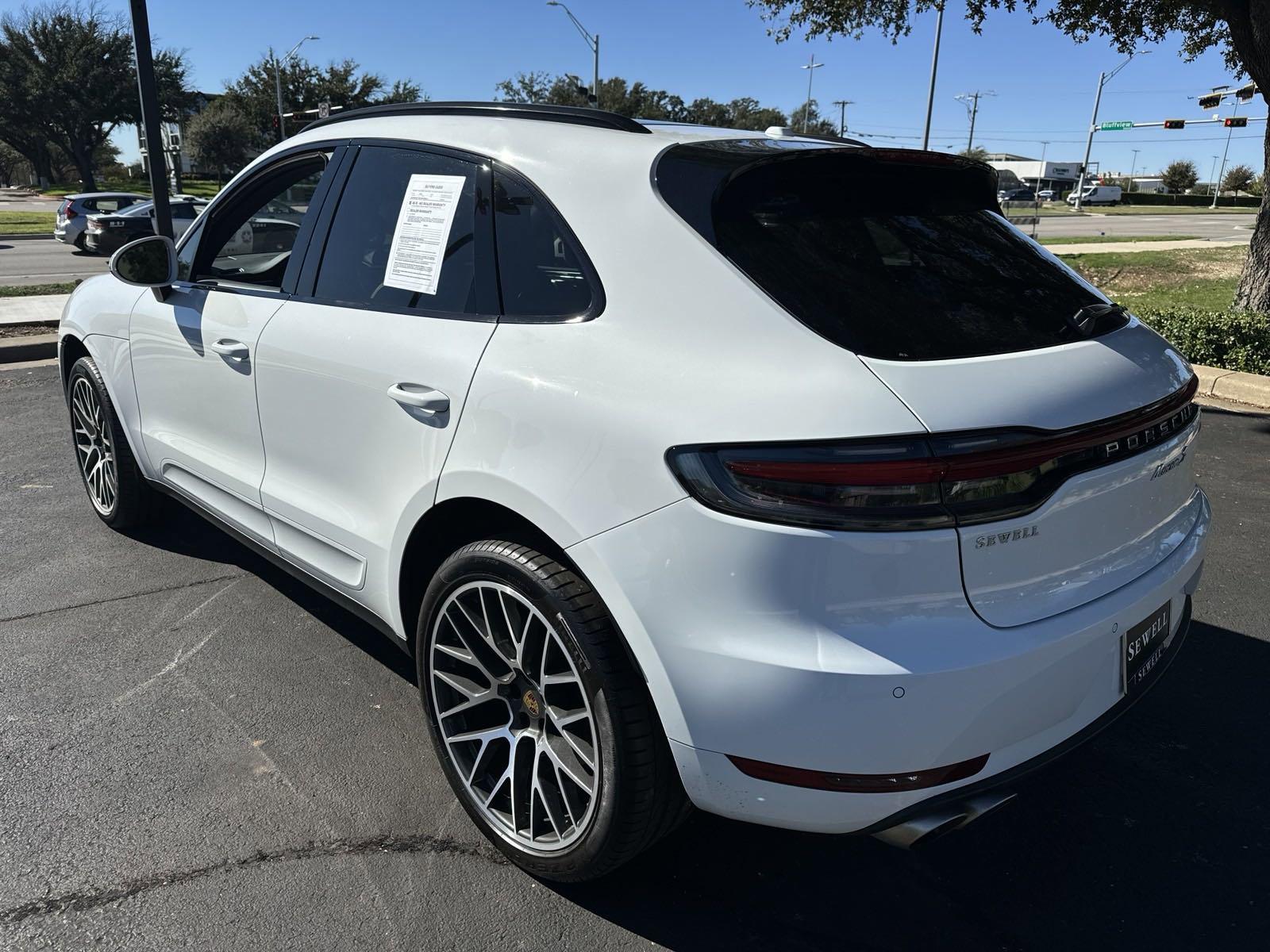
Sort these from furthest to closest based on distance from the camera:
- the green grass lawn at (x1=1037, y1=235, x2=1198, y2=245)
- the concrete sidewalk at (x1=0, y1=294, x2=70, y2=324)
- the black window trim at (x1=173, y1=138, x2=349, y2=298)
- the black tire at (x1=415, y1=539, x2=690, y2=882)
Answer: the green grass lawn at (x1=1037, y1=235, x2=1198, y2=245) → the concrete sidewalk at (x1=0, y1=294, x2=70, y2=324) → the black window trim at (x1=173, y1=138, x2=349, y2=298) → the black tire at (x1=415, y1=539, x2=690, y2=882)

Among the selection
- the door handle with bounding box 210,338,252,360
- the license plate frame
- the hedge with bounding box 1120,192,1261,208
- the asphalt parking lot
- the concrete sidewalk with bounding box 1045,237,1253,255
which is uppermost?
the door handle with bounding box 210,338,252,360

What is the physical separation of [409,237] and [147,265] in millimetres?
1475

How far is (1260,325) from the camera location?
818cm

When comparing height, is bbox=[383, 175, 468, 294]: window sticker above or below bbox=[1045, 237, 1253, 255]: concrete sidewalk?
above

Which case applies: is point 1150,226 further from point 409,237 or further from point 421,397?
point 421,397

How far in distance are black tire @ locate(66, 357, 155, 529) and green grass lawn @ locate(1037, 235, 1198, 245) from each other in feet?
82.2

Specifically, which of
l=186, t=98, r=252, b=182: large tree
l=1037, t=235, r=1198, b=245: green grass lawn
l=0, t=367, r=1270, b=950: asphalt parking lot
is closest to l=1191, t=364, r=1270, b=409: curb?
l=0, t=367, r=1270, b=950: asphalt parking lot

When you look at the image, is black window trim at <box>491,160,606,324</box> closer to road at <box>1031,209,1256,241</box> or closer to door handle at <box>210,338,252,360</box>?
door handle at <box>210,338,252,360</box>

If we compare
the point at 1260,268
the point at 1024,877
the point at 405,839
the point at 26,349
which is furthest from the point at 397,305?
the point at 1260,268

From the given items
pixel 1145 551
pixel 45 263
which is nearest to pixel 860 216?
pixel 1145 551

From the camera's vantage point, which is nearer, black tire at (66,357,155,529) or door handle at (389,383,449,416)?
door handle at (389,383,449,416)

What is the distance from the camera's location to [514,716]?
2.42 m

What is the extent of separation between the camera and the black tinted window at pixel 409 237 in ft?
8.16

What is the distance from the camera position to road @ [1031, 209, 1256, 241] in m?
32.1
